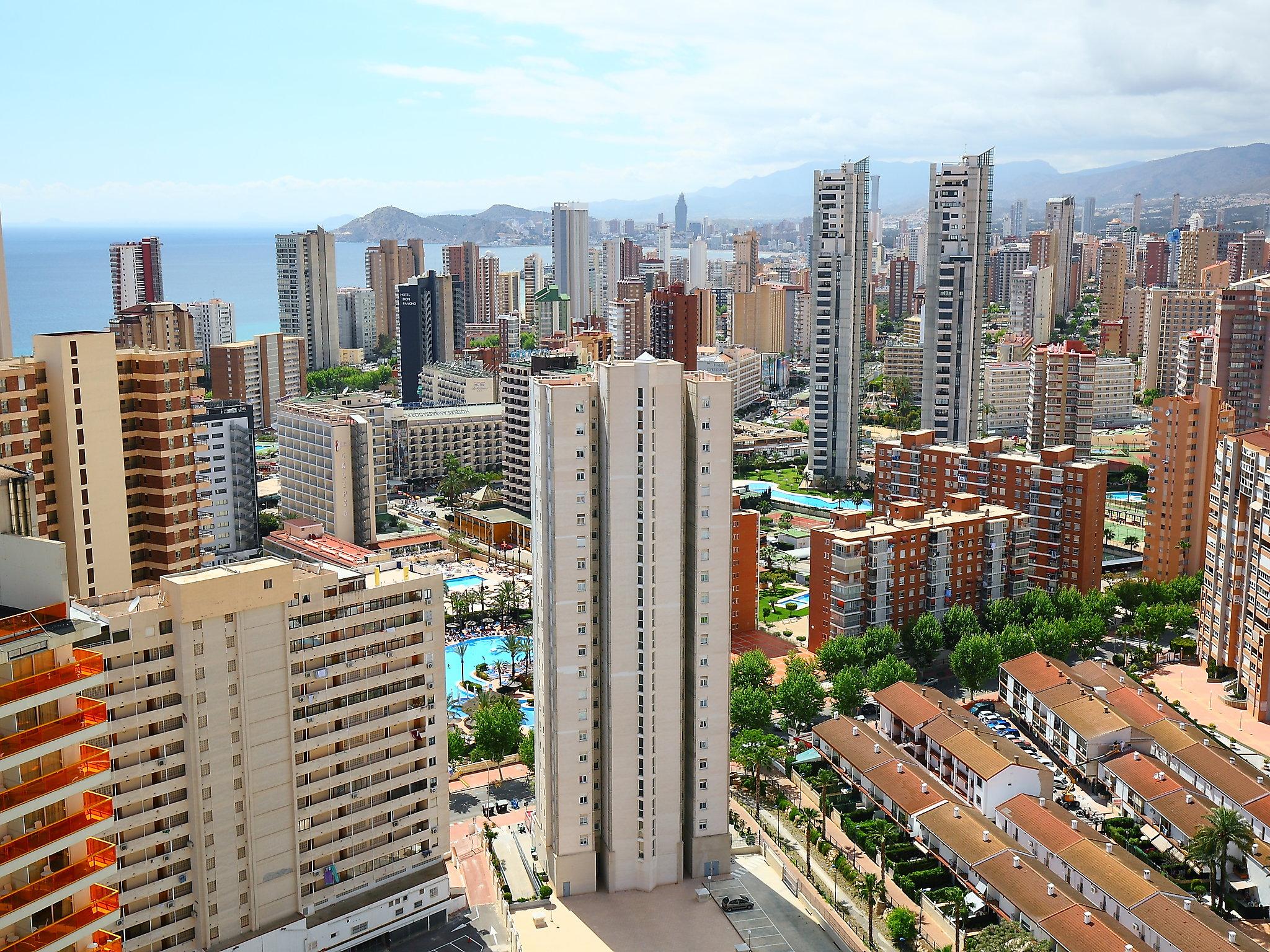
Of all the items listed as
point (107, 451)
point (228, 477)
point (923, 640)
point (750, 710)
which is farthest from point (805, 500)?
point (107, 451)

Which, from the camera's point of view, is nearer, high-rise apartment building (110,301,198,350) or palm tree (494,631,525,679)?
palm tree (494,631,525,679)

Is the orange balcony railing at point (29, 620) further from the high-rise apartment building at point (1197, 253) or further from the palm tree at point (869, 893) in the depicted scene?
the high-rise apartment building at point (1197, 253)

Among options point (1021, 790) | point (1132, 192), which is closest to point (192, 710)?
point (1021, 790)

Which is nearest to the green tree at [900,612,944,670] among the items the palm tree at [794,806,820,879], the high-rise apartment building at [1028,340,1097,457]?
the palm tree at [794,806,820,879]

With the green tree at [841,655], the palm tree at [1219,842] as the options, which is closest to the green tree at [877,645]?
the green tree at [841,655]

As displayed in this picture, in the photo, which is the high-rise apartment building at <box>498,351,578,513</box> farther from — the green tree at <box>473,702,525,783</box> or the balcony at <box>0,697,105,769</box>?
the balcony at <box>0,697,105,769</box>
